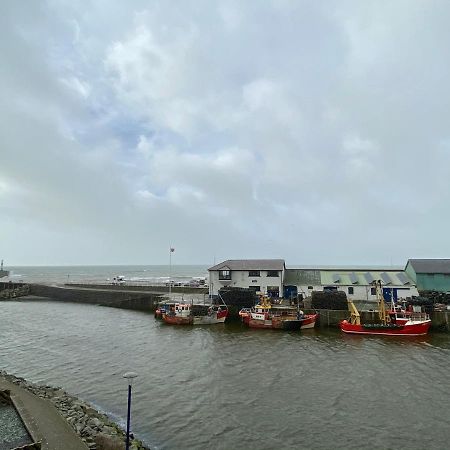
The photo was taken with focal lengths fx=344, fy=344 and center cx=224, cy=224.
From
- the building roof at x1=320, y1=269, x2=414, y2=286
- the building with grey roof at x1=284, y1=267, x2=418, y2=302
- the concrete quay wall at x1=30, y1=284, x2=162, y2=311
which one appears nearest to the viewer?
the building with grey roof at x1=284, y1=267, x2=418, y2=302

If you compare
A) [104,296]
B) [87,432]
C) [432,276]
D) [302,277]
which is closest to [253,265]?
[302,277]

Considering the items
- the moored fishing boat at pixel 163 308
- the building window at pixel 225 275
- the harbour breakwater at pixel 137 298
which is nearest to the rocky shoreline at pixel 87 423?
the moored fishing boat at pixel 163 308

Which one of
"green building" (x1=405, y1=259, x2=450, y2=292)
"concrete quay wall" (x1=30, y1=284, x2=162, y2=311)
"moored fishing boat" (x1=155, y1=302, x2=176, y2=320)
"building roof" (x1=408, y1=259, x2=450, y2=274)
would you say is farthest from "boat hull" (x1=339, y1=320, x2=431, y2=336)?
"concrete quay wall" (x1=30, y1=284, x2=162, y2=311)

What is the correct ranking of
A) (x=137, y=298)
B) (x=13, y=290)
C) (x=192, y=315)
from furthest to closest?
(x=13, y=290) < (x=137, y=298) < (x=192, y=315)

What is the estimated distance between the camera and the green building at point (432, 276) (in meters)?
50.2

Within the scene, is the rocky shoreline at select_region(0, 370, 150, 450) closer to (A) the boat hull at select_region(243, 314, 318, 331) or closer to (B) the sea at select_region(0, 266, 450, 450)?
(B) the sea at select_region(0, 266, 450, 450)

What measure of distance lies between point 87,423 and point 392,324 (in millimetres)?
33987

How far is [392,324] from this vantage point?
127 feet

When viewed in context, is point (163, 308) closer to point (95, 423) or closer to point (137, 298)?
point (137, 298)

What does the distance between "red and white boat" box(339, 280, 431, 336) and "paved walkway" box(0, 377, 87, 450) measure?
3207 centimetres

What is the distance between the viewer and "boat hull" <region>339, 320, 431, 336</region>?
37.7 m

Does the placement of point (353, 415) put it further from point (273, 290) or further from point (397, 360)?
point (273, 290)

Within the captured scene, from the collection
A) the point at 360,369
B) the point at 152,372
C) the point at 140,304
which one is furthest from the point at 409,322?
the point at 140,304

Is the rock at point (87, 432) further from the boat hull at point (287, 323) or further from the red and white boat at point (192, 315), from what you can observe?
the red and white boat at point (192, 315)
